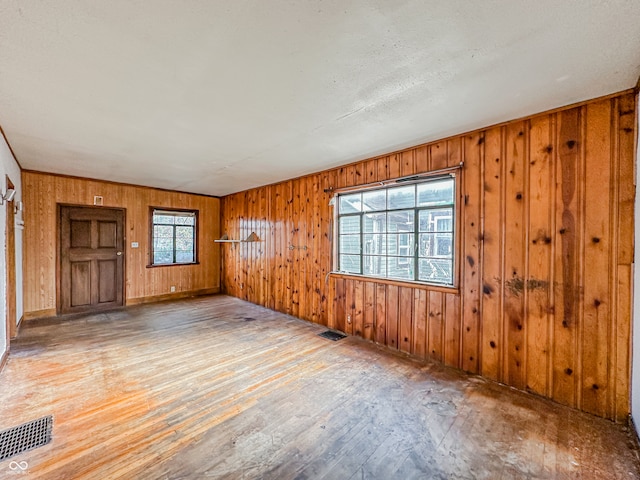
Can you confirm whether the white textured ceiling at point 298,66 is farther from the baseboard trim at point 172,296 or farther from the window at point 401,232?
the baseboard trim at point 172,296

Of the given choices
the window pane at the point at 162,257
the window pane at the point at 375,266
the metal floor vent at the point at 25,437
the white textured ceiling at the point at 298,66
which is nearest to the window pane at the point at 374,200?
the window pane at the point at 375,266

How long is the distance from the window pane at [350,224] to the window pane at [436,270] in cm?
107

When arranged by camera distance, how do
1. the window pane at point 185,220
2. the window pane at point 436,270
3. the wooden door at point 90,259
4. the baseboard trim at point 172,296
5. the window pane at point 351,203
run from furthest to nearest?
the window pane at point 185,220 → the baseboard trim at point 172,296 → the wooden door at point 90,259 → the window pane at point 351,203 → the window pane at point 436,270

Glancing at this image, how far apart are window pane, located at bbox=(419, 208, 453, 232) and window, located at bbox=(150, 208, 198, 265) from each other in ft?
17.7

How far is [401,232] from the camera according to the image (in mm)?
3504

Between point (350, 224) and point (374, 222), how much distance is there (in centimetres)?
42

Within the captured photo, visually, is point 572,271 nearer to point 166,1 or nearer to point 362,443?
point 362,443

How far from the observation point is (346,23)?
4.66ft

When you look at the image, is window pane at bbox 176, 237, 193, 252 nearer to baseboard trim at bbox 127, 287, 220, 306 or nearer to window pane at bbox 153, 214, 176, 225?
window pane at bbox 153, 214, 176, 225

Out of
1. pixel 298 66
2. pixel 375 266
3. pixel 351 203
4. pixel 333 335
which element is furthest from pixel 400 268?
pixel 298 66

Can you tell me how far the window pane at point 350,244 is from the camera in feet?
13.3

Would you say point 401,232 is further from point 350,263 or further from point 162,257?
point 162,257

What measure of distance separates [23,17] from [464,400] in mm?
3771

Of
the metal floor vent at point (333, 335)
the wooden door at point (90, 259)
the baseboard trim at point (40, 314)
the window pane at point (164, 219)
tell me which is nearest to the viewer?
the metal floor vent at point (333, 335)
